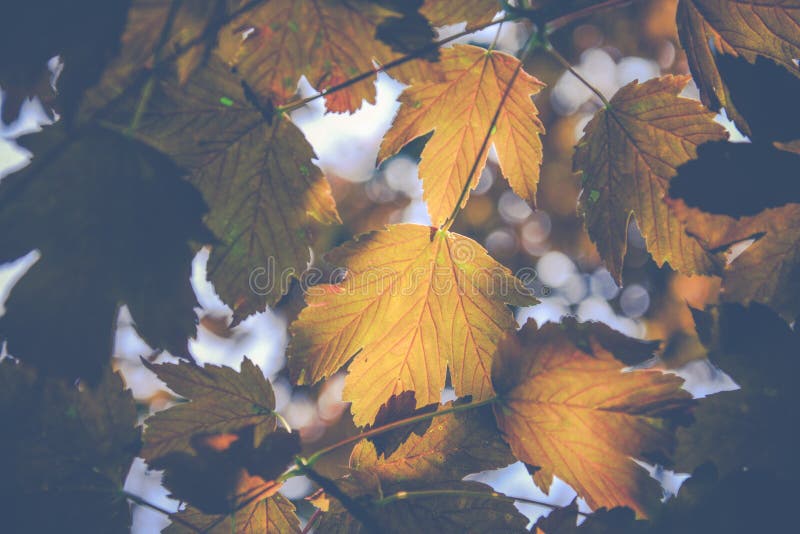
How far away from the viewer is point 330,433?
23.1 feet

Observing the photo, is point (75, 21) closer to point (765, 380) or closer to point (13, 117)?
point (13, 117)

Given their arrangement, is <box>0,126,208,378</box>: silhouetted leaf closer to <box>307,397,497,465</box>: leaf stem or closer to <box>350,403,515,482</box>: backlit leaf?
<box>307,397,497,465</box>: leaf stem

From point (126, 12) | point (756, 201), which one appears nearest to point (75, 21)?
point (126, 12)

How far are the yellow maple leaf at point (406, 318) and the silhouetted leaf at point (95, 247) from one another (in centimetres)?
36

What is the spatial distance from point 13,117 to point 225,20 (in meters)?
0.48

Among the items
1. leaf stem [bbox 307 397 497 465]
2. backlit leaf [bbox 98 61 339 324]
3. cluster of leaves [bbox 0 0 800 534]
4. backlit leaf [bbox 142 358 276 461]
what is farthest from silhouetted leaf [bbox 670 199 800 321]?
backlit leaf [bbox 142 358 276 461]

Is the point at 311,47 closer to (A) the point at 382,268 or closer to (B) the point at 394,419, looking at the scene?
(A) the point at 382,268

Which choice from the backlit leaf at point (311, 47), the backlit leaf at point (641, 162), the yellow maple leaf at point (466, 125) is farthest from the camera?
the yellow maple leaf at point (466, 125)

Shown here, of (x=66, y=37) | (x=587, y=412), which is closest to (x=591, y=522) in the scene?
(x=587, y=412)

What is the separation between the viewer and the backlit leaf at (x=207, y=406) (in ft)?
3.87

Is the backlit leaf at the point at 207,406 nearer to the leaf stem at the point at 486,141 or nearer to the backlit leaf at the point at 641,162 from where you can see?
the leaf stem at the point at 486,141

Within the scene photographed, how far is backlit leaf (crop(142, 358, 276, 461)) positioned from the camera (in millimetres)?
1179

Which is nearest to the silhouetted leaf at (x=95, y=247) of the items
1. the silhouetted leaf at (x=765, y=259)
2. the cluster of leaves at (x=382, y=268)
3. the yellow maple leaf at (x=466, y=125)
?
the cluster of leaves at (x=382, y=268)

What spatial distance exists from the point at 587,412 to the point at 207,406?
0.80m
